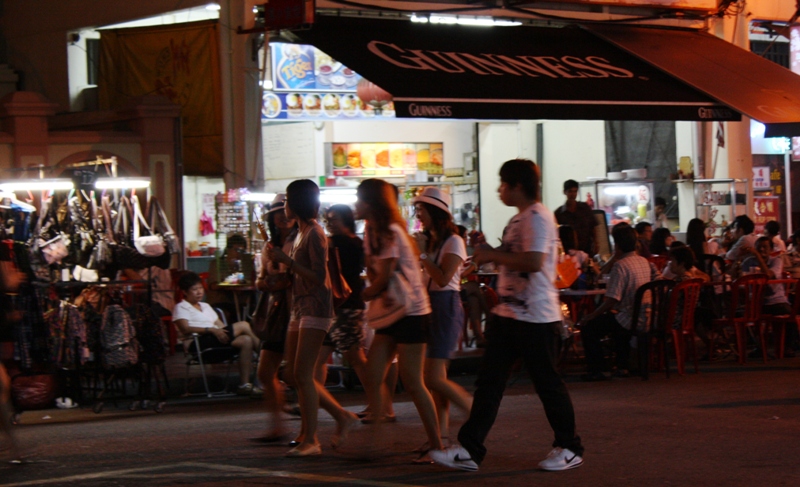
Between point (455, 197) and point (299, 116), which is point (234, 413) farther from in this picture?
point (455, 197)

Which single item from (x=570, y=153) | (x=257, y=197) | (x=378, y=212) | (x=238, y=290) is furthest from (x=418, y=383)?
(x=570, y=153)

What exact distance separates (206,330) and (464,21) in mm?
6806

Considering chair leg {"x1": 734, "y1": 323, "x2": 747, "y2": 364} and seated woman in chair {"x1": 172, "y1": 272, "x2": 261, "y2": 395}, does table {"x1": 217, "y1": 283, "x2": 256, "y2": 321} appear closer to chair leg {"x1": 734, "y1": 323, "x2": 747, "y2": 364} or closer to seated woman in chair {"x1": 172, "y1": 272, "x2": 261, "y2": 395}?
seated woman in chair {"x1": 172, "y1": 272, "x2": 261, "y2": 395}

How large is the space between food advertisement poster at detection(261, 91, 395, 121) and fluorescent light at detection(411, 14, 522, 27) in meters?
1.59

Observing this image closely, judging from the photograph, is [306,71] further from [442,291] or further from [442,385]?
[442,385]

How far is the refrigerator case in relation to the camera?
1689cm

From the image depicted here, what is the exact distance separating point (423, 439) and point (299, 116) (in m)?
8.38

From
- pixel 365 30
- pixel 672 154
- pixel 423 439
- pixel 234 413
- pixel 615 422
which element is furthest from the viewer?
pixel 672 154

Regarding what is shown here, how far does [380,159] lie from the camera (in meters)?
18.9

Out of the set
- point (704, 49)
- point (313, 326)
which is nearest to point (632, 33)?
point (704, 49)

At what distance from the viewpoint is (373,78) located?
1198 centimetres

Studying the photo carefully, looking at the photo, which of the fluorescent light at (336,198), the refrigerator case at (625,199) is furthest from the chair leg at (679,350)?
the refrigerator case at (625,199)

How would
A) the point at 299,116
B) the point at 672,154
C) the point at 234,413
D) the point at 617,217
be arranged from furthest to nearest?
the point at 672,154, the point at 617,217, the point at 299,116, the point at 234,413

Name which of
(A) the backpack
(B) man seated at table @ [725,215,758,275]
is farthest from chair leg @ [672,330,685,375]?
(A) the backpack
